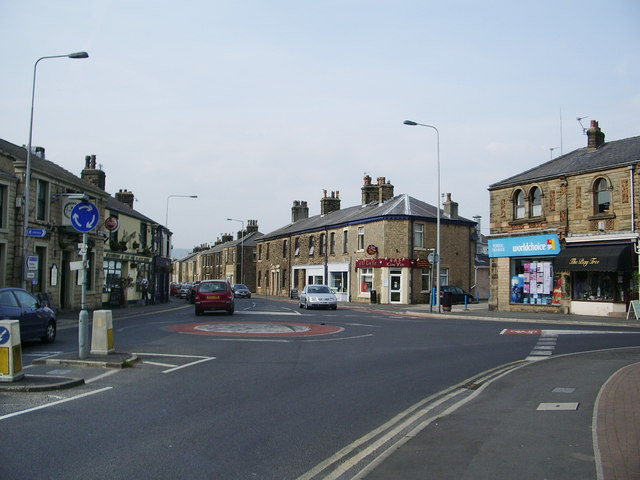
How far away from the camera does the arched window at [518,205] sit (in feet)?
106

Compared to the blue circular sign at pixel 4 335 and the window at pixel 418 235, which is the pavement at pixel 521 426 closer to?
the blue circular sign at pixel 4 335

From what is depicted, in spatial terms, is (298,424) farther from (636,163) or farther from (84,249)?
(636,163)

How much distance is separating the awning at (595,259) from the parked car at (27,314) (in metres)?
22.0

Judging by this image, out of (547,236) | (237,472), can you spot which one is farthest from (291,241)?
(237,472)

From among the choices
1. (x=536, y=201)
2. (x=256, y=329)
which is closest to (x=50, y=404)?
(x=256, y=329)

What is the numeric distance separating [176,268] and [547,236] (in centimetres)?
11048

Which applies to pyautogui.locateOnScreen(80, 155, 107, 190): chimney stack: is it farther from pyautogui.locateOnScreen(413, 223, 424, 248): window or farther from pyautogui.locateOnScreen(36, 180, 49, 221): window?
pyautogui.locateOnScreen(413, 223, 424, 248): window

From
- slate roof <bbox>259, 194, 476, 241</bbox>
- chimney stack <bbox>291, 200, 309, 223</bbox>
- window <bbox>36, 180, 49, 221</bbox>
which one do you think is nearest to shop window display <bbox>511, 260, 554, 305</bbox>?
slate roof <bbox>259, 194, 476, 241</bbox>

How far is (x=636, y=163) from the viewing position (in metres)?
26.1

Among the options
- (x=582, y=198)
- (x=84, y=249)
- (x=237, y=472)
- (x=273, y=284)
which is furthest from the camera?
(x=273, y=284)

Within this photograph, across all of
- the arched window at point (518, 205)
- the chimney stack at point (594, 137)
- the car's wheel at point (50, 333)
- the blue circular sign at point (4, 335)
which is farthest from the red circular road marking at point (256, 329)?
the chimney stack at point (594, 137)

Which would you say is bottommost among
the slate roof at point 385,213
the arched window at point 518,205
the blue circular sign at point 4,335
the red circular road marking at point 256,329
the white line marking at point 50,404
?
the red circular road marking at point 256,329

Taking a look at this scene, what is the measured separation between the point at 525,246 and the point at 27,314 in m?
24.6

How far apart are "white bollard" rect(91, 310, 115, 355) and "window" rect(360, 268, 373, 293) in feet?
114
